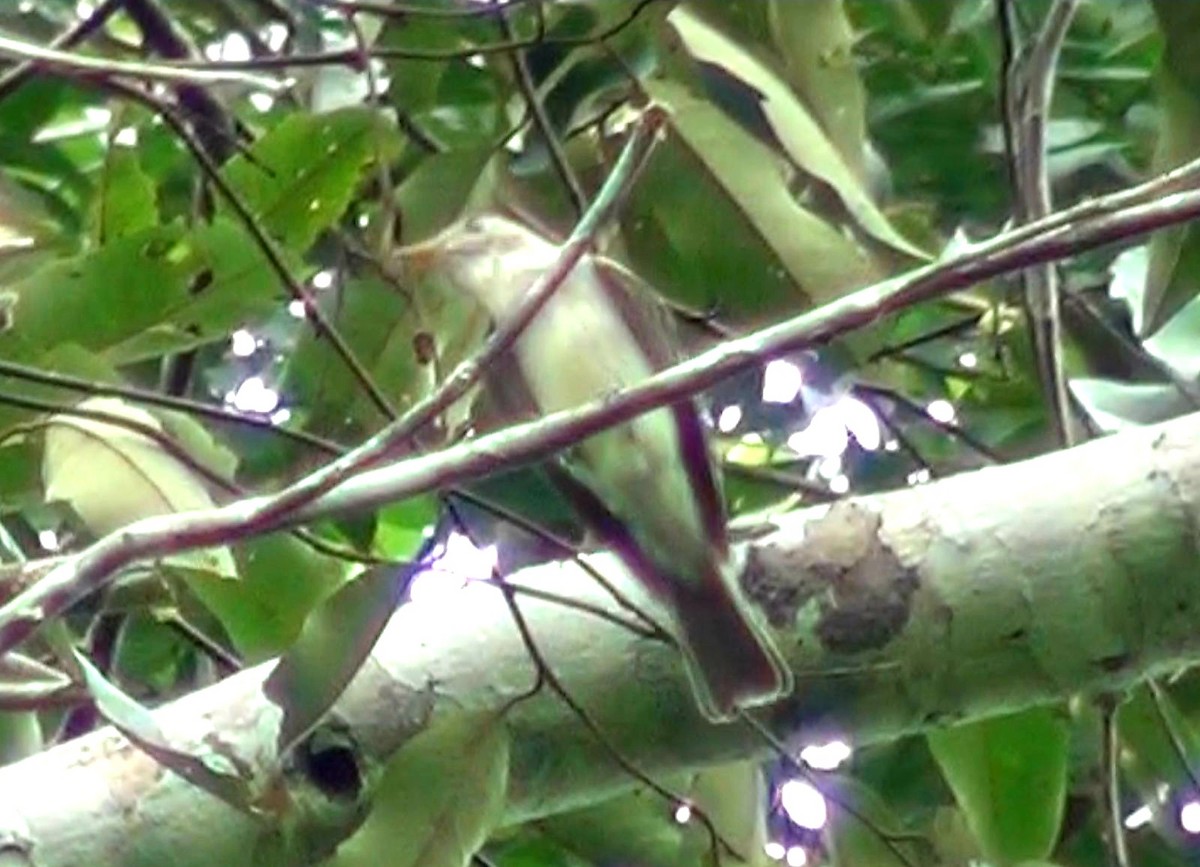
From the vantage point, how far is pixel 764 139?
1.14m

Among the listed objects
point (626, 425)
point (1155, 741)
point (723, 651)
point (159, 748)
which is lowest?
point (159, 748)

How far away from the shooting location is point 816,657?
3.44 ft

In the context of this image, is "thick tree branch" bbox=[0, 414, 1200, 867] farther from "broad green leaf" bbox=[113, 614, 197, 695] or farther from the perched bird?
"broad green leaf" bbox=[113, 614, 197, 695]

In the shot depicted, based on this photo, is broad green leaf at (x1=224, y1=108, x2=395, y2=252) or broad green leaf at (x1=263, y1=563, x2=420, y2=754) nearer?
broad green leaf at (x1=263, y1=563, x2=420, y2=754)

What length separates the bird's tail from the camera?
1.00m

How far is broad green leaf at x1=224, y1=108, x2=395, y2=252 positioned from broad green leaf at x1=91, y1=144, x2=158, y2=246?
0.08m

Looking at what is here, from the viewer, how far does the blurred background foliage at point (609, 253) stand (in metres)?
→ 1.13

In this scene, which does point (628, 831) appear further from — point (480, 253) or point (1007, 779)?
point (480, 253)

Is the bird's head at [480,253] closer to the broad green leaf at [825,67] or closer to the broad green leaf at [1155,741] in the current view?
the broad green leaf at [825,67]

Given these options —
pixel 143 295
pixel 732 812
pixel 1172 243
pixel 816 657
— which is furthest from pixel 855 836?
pixel 143 295

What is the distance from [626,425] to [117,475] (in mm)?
226

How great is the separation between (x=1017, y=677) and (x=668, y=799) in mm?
189

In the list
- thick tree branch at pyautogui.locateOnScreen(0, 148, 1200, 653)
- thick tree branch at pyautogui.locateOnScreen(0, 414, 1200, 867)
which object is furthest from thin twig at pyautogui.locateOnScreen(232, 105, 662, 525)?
thick tree branch at pyautogui.locateOnScreen(0, 414, 1200, 867)

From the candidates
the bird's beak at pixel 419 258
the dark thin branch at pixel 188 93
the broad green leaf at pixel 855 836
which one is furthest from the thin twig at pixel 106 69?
the broad green leaf at pixel 855 836
